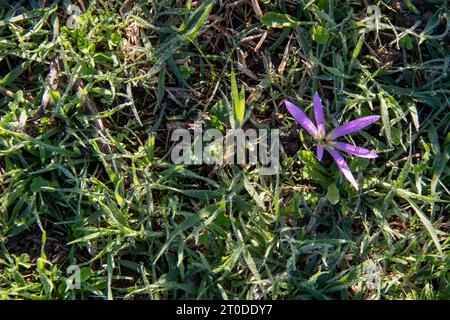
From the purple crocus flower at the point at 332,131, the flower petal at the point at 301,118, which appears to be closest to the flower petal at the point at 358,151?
the purple crocus flower at the point at 332,131

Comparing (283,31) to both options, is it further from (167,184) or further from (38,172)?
(38,172)

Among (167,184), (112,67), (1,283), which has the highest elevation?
(112,67)

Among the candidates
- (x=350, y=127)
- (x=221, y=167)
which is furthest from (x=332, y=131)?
(x=221, y=167)

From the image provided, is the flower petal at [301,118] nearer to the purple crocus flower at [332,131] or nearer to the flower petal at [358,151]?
the purple crocus flower at [332,131]

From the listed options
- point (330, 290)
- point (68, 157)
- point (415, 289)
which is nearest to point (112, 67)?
point (68, 157)

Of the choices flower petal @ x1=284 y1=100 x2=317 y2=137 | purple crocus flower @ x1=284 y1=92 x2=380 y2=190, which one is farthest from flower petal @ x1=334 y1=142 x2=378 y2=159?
flower petal @ x1=284 y1=100 x2=317 y2=137

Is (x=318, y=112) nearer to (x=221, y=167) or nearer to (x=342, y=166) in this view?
(x=342, y=166)
